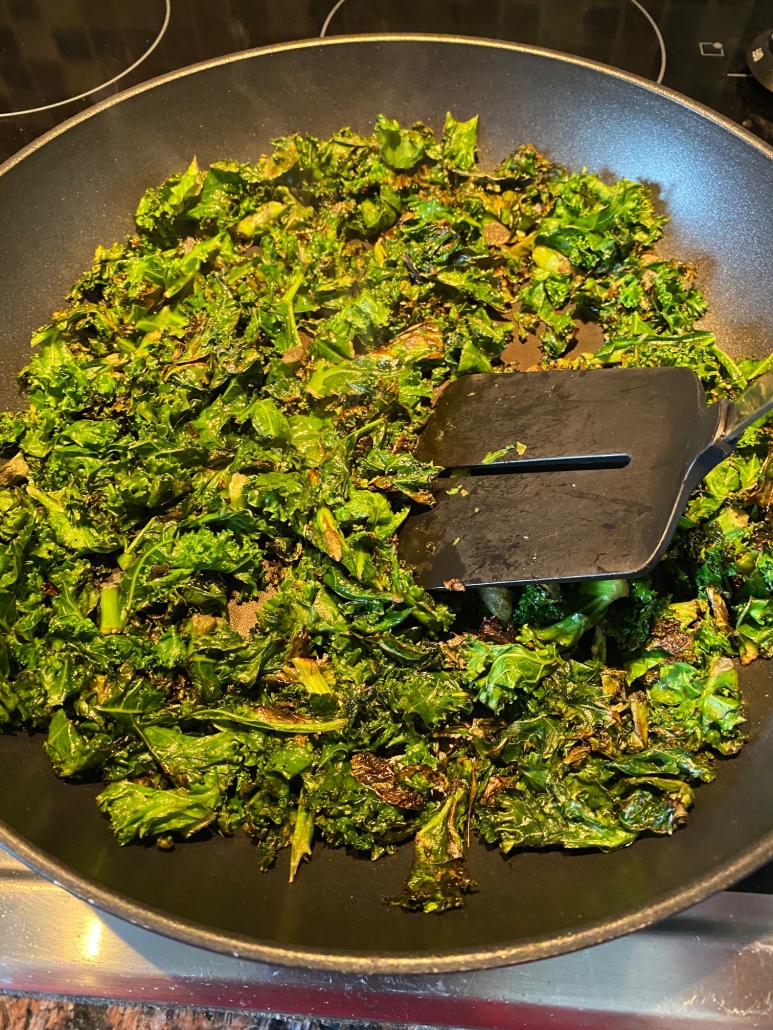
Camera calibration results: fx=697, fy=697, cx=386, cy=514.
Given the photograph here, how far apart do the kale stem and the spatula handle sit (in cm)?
195

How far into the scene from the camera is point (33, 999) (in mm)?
2051

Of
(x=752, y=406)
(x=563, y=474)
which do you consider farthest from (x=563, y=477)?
(x=752, y=406)

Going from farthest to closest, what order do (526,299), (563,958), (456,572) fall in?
(526,299)
(456,572)
(563,958)

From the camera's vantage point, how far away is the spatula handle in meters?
1.69

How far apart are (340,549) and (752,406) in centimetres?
128

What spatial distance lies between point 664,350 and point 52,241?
2.55m

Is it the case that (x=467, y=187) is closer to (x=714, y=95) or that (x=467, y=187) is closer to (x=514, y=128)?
(x=514, y=128)

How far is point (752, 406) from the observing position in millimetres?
1755

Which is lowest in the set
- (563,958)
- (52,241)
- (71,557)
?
(563,958)

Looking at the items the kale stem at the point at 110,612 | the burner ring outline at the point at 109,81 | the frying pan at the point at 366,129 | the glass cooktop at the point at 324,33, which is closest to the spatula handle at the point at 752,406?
the frying pan at the point at 366,129

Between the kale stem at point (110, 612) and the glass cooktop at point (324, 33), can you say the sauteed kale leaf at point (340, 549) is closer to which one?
the kale stem at point (110, 612)

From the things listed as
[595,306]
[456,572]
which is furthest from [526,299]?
[456,572]

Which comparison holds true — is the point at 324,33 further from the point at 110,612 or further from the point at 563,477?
the point at 110,612

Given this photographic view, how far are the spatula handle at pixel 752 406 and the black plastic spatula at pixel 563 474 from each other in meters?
0.06
